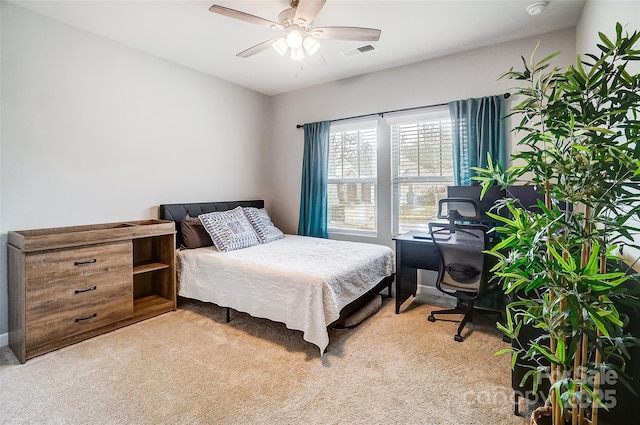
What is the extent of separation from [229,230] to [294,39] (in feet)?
6.59

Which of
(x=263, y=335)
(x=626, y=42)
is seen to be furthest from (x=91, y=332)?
(x=626, y=42)

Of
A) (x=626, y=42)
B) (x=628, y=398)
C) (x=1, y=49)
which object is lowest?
(x=628, y=398)

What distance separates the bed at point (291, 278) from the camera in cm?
223

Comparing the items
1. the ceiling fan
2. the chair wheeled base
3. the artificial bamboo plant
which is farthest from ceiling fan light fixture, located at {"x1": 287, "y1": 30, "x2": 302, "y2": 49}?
the chair wheeled base

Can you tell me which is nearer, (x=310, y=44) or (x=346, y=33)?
(x=346, y=33)

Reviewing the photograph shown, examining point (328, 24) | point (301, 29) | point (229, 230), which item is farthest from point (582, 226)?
point (229, 230)

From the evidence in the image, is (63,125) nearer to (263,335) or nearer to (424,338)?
(263,335)

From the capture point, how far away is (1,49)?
2316mm

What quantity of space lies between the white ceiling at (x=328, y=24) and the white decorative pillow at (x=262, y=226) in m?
1.79

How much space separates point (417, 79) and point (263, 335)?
10.6 feet

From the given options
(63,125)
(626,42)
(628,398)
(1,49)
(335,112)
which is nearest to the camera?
(626,42)

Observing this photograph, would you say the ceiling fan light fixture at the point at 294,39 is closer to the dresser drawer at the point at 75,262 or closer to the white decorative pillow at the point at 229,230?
the white decorative pillow at the point at 229,230

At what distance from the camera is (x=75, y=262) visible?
238cm

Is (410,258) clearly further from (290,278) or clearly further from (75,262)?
(75,262)
